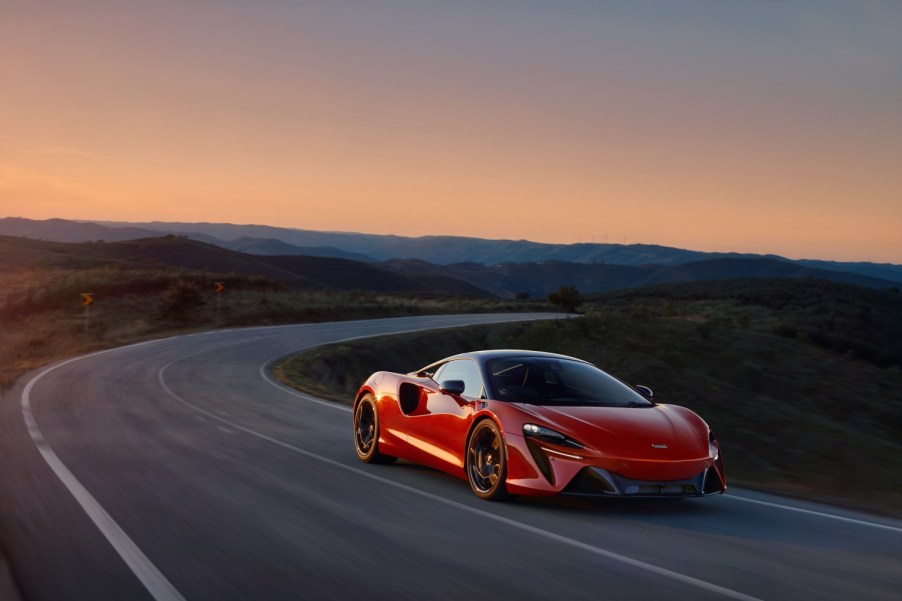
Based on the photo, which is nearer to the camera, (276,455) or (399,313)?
(276,455)

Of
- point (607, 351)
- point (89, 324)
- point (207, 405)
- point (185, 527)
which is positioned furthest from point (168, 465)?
point (89, 324)

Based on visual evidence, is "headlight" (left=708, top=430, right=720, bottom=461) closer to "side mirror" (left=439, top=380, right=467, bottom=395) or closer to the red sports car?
the red sports car

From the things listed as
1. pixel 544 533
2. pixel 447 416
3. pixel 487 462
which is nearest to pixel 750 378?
pixel 447 416

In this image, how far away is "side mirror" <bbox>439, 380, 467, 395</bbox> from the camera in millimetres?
8914

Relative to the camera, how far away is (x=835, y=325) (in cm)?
4431

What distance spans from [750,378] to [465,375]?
1891 cm

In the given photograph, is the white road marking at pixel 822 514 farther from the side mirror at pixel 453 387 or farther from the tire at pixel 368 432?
the tire at pixel 368 432

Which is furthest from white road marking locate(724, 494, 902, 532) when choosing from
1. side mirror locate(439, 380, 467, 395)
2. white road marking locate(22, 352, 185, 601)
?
white road marking locate(22, 352, 185, 601)

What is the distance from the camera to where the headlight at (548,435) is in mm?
7902

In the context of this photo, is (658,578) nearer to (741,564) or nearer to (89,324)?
(741,564)

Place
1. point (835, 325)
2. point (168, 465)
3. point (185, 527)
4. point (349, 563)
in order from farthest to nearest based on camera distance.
→ point (835, 325), point (168, 465), point (185, 527), point (349, 563)

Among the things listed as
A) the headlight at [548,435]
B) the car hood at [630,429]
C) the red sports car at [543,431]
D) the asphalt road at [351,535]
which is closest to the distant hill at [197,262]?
the asphalt road at [351,535]

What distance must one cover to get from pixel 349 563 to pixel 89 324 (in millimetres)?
37136

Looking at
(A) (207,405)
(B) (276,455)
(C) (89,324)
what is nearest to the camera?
(B) (276,455)
